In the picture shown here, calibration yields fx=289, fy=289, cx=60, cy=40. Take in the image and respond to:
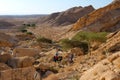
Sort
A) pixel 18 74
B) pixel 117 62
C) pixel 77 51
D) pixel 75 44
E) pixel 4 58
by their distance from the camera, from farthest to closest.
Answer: pixel 75 44 < pixel 77 51 < pixel 4 58 < pixel 18 74 < pixel 117 62

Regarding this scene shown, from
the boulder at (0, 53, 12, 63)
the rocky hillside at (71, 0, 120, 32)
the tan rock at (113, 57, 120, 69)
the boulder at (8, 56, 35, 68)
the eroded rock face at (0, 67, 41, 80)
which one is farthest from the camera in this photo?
the rocky hillside at (71, 0, 120, 32)

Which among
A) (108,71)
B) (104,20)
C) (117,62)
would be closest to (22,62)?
(117,62)

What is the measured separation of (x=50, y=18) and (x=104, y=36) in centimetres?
8038

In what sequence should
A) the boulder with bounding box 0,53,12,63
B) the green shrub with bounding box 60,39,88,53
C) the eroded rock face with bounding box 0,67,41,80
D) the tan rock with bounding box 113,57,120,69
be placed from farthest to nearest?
the green shrub with bounding box 60,39,88,53 → the boulder with bounding box 0,53,12,63 → the eroded rock face with bounding box 0,67,41,80 → the tan rock with bounding box 113,57,120,69

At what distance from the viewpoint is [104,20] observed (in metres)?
45.2

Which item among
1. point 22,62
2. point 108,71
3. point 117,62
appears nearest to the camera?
point 108,71

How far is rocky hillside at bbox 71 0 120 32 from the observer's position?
145 ft

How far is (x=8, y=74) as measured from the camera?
1362cm

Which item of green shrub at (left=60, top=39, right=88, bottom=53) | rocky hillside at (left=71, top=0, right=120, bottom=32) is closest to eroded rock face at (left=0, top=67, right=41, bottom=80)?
green shrub at (left=60, top=39, right=88, bottom=53)

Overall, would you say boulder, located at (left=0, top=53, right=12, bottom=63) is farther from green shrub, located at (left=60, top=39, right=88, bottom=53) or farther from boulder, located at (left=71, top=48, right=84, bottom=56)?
green shrub, located at (left=60, top=39, right=88, bottom=53)

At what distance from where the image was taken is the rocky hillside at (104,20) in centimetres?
4416

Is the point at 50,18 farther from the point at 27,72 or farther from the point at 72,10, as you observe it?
the point at 27,72

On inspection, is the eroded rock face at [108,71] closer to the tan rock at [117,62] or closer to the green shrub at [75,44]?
the tan rock at [117,62]

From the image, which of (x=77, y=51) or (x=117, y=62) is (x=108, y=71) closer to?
(x=117, y=62)
